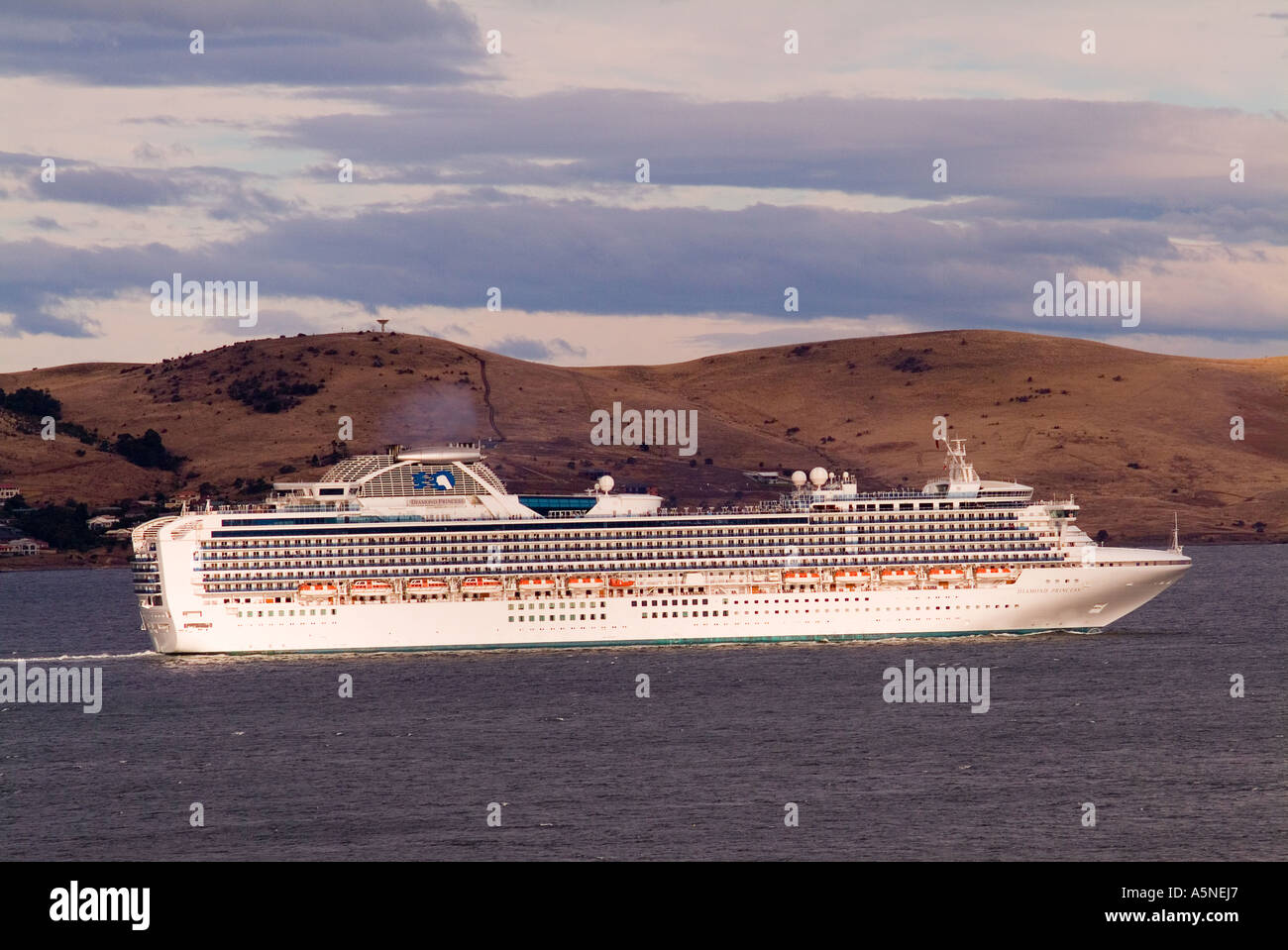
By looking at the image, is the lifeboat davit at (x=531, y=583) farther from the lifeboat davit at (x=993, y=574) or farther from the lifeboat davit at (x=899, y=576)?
the lifeboat davit at (x=993, y=574)

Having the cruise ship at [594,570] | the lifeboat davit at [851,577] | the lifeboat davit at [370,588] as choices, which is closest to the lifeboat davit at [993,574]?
the cruise ship at [594,570]

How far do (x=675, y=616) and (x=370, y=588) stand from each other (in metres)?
15.7

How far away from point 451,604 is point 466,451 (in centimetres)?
990

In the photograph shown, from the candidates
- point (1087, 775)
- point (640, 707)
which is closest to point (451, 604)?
point (640, 707)

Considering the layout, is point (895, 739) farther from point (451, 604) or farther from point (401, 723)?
point (451, 604)

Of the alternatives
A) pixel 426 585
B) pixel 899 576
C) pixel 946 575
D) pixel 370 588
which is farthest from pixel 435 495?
pixel 946 575

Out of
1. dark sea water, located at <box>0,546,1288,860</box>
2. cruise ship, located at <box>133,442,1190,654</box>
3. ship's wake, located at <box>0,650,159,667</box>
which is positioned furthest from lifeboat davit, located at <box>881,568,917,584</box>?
ship's wake, located at <box>0,650,159,667</box>

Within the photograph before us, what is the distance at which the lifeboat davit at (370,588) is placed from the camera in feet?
307

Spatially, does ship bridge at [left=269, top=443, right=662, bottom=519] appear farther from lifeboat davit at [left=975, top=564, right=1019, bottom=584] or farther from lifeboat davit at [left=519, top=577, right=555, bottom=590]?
lifeboat davit at [left=975, top=564, right=1019, bottom=584]

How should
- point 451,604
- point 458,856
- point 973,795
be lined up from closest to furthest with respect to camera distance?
point 458,856 < point 973,795 < point 451,604

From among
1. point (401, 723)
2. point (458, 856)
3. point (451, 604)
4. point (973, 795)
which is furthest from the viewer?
point (451, 604)

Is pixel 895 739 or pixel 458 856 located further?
pixel 895 739

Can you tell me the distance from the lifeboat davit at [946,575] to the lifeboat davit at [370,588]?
1107 inches

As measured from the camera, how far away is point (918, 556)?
96.6 meters
